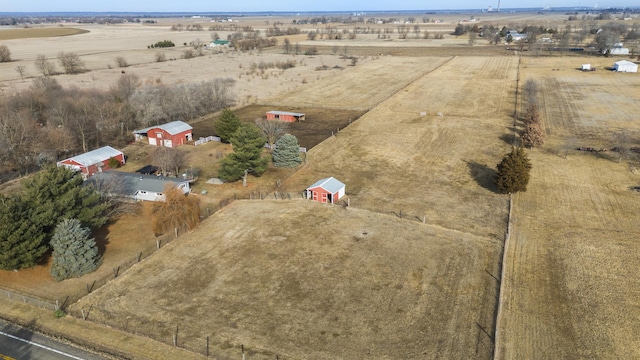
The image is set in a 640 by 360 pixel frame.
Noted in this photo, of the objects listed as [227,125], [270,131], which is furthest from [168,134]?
[270,131]

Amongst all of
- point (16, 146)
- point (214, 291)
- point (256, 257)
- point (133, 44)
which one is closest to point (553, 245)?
point (256, 257)

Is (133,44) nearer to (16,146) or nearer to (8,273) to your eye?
(16,146)

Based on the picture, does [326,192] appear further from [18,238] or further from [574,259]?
[18,238]

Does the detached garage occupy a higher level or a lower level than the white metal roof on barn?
higher

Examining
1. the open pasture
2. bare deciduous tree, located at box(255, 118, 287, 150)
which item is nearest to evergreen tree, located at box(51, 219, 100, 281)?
the open pasture

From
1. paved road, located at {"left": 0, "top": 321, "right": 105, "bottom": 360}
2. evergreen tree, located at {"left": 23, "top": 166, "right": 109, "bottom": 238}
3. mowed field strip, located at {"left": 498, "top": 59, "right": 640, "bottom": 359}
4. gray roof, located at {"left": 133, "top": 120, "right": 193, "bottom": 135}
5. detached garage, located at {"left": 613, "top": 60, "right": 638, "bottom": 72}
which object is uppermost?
detached garage, located at {"left": 613, "top": 60, "right": 638, "bottom": 72}

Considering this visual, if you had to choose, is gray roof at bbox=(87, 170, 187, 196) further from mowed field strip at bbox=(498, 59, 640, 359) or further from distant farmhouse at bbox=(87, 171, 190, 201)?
mowed field strip at bbox=(498, 59, 640, 359)
